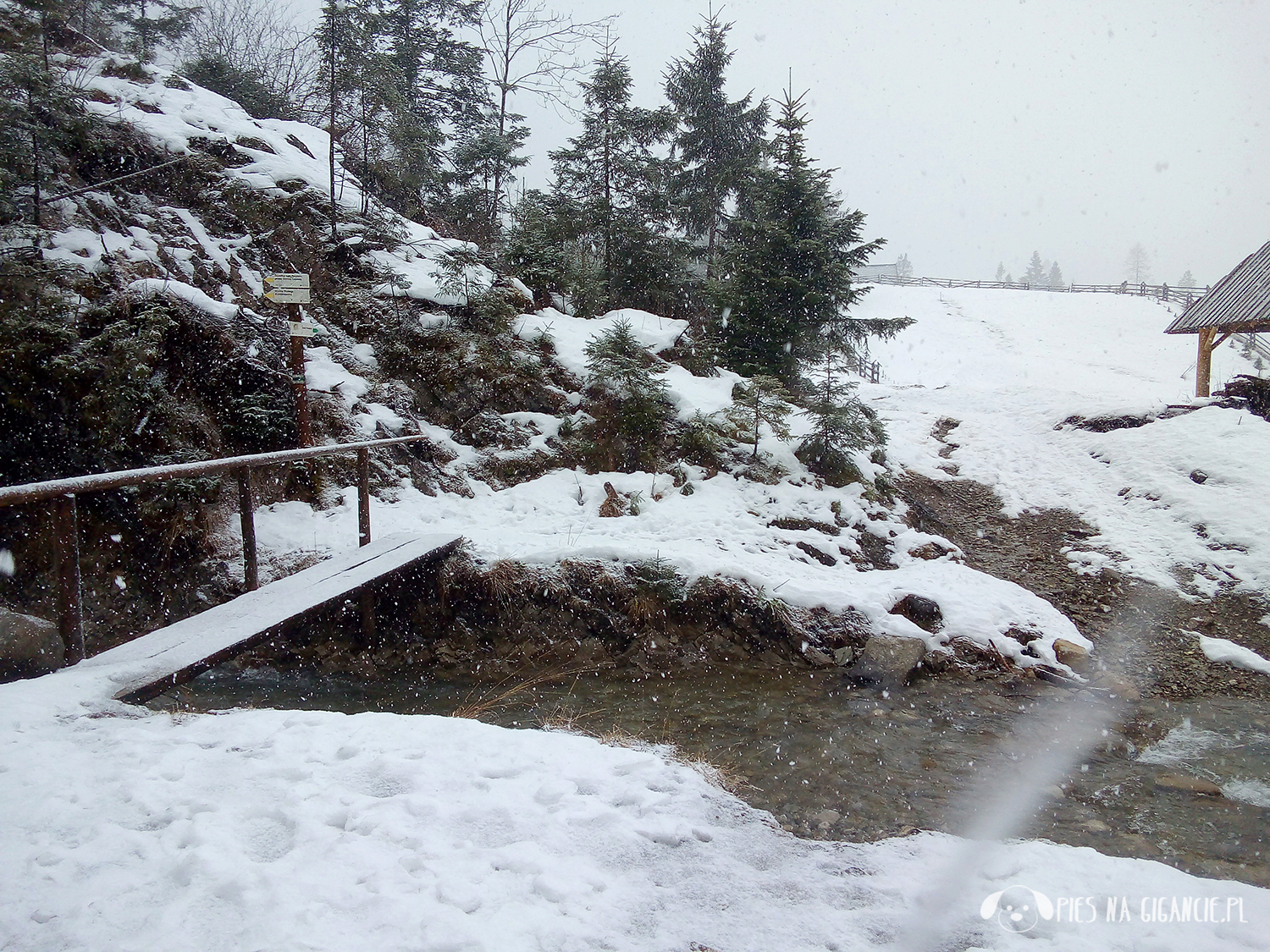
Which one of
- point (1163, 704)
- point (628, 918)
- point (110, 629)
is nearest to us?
point (628, 918)

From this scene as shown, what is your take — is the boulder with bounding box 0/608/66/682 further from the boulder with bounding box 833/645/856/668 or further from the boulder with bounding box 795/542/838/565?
the boulder with bounding box 795/542/838/565

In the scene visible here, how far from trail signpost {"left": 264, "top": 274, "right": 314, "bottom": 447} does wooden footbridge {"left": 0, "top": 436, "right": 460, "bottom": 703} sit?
173 cm

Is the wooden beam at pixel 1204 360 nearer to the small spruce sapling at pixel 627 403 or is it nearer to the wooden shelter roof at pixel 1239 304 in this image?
the wooden shelter roof at pixel 1239 304

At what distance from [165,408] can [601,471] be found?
18.1ft

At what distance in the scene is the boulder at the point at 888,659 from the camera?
618 centimetres

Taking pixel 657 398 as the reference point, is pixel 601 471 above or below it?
below

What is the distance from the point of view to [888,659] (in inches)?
248

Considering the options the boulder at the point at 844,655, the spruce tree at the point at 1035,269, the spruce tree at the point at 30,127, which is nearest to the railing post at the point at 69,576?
the boulder at the point at 844,655

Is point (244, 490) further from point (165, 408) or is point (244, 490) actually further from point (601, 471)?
point (601, 471)

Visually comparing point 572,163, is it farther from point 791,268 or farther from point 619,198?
point 791,268

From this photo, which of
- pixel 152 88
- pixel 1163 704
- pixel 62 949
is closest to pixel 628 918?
pixel 62 949

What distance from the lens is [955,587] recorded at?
7.50 m

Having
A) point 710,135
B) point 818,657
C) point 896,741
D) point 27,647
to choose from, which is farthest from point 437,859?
point 710,135

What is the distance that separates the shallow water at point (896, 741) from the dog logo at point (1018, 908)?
38.0 inches
